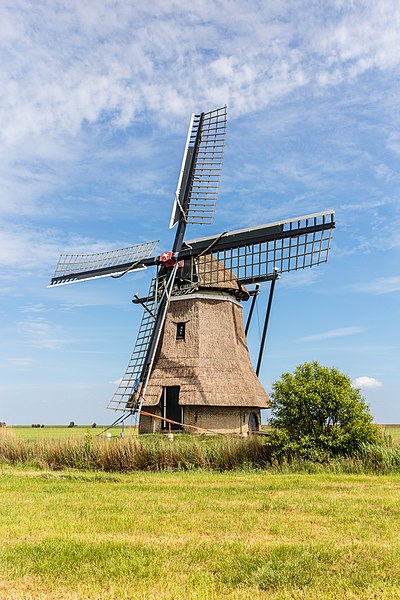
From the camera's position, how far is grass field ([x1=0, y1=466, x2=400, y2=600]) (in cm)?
501

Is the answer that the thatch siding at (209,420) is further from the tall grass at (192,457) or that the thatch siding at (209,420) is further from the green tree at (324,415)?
the green tree at (324,415)

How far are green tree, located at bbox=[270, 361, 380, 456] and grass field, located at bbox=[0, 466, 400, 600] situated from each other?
2.52 meters

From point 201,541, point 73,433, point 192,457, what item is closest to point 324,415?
point 192,457

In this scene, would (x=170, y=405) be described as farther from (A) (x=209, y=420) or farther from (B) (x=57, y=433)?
(B) (x=57, y=433)

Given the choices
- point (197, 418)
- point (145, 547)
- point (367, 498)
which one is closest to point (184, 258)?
point (197, 418)

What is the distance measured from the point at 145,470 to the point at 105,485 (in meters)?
2.96

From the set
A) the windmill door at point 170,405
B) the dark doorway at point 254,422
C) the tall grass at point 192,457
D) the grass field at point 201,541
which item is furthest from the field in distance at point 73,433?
the grass field at point 201,541

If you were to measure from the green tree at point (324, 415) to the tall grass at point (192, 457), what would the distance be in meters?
0.35

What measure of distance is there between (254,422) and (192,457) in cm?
888

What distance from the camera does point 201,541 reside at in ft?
21.6

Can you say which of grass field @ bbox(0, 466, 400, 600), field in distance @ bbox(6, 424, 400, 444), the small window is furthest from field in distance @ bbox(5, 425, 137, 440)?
grass field @ bbox(0, 466, 400, 600)

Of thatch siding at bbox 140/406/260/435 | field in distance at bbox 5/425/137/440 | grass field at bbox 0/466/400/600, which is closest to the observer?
grass field at bbox 0/466/400/600

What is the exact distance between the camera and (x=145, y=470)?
48.4ft

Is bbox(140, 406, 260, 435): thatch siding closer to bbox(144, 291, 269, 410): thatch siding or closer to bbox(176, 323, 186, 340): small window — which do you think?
bbox(144, 291, 269, 410): thatch siding
